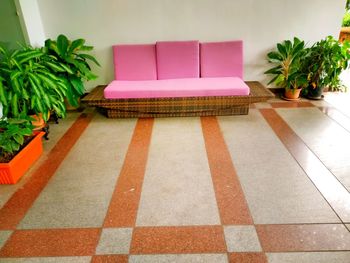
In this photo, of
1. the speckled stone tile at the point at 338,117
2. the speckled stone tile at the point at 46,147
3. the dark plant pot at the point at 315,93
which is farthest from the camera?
the dark plant pot at the point at 315,93

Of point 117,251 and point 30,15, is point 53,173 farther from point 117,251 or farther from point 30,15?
point 30,15

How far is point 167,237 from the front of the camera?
1.65 meters

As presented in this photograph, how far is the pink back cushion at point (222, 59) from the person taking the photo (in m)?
3.70

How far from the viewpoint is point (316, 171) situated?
2.25 metres

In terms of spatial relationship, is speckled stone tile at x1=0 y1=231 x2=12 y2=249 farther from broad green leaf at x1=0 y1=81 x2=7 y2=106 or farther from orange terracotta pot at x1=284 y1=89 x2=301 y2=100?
orange terracotta pot at x1=284 y1=89 x2=301 y2=100

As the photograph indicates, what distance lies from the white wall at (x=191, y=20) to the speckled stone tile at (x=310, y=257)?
3103 millimetres

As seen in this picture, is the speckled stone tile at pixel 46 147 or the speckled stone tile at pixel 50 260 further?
the speckled stone tile at pixel 46 147

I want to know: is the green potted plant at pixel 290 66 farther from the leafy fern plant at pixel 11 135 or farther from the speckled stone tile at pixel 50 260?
the speckled stone tile at pixel 50 260

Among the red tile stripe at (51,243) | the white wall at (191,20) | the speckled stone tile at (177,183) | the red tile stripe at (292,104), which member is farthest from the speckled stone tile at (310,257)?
the white wall at (191,20)

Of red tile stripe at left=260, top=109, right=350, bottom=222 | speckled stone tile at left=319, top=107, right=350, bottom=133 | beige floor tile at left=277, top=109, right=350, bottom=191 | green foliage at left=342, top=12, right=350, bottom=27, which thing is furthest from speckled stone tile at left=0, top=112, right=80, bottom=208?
green foliage at left=342, top=12, right=350, bottom=27

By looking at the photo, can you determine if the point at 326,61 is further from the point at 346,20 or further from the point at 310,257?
the point at 310,257

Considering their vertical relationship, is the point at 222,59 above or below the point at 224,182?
above

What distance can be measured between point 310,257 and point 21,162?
2.41 m

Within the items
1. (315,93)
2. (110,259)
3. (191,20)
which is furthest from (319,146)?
(191,20)
